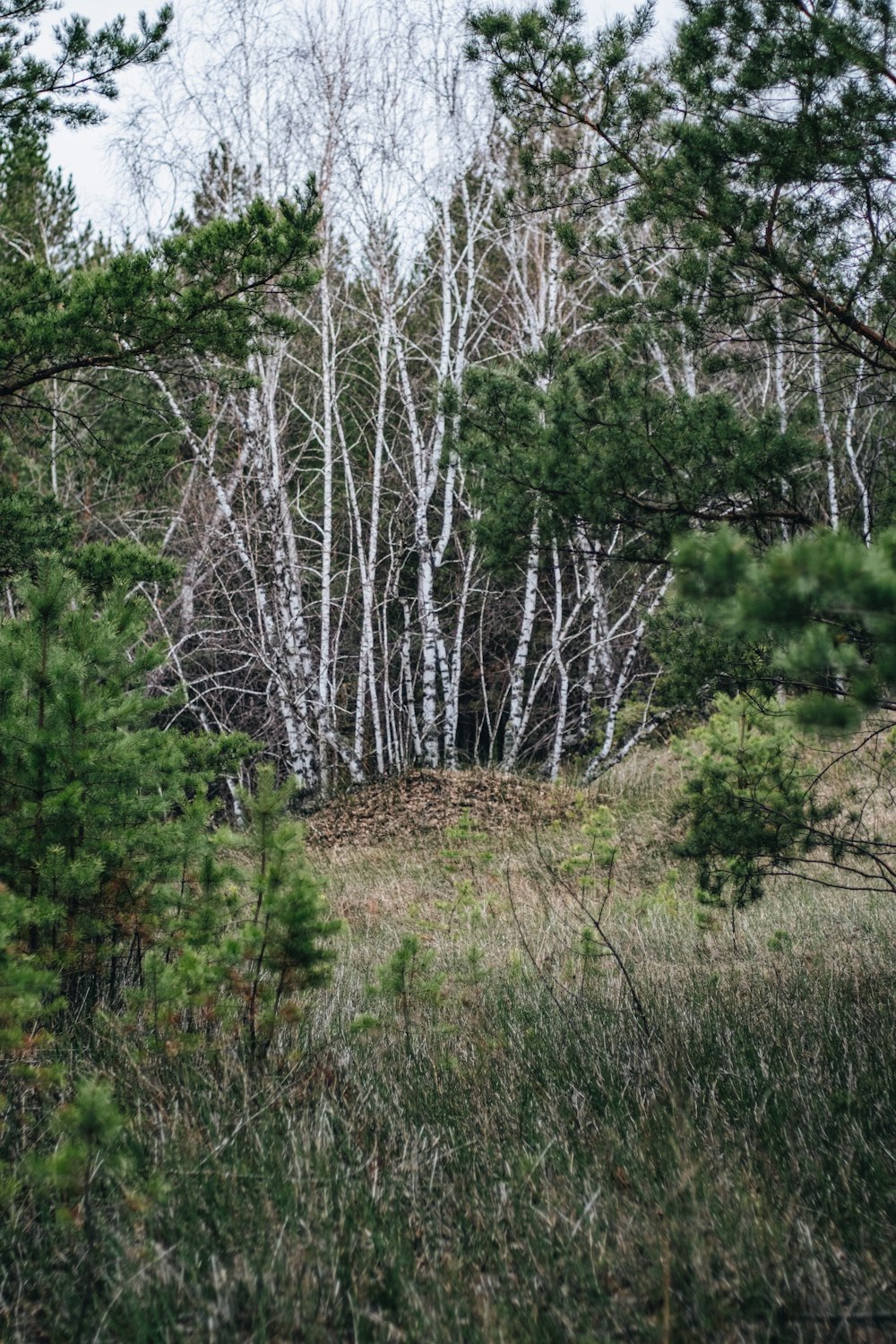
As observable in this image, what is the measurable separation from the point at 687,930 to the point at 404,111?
10569 mm

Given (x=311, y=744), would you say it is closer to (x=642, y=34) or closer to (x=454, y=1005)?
(x=454, y=1005)

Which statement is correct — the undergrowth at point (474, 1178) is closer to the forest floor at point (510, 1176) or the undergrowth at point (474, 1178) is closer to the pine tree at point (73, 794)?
the forest floor at point (510, 1176)

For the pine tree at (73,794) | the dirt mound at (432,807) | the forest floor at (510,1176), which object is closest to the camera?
the forest floor at (510,1176)

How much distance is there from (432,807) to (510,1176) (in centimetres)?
772

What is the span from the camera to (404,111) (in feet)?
35.6

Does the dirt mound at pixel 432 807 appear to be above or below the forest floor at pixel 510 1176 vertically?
below

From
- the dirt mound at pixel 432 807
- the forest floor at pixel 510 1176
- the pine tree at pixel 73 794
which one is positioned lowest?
the dirt mound at pixel 432 807

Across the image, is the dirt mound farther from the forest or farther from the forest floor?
the forest floor

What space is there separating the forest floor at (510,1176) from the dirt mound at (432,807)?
206 inches

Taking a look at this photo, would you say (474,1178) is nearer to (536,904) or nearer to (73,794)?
(73,794)

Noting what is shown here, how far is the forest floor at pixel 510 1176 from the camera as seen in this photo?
1796 mm

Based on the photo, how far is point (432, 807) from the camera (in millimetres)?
10008

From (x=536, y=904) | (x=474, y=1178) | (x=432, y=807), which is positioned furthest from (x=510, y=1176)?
(x=432, y=807)

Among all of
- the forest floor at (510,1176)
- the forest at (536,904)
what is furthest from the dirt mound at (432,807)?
the forest floor at (510,1176)
